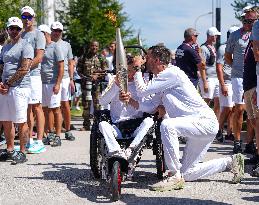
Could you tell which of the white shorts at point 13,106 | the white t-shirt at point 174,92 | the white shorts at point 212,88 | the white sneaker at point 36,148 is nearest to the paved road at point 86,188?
the white shorts at point 13,106

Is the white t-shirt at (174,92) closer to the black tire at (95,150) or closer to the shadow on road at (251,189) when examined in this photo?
the black tire at (95,150)

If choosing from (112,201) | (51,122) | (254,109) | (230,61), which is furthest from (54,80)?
(112,201)

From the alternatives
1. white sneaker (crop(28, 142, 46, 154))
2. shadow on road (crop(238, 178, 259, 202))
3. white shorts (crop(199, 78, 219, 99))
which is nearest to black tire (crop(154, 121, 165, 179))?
shadow on road (crop(238, 178, 259, 202))

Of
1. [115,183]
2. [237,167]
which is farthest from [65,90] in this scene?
[115,183]

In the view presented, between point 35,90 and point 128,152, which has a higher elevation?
point 35,90

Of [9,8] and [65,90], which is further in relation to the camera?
[9,8]

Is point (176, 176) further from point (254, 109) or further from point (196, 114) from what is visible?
point (254, 109)

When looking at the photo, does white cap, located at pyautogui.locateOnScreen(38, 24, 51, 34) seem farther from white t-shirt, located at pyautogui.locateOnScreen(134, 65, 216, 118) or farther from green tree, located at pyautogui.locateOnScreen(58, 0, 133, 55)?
green tree, located at pyautogui.locateOnScreen(58, 0, 133, 55)

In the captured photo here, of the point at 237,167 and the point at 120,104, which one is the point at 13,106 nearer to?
the point at 120,104

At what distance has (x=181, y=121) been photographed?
6.89 metres

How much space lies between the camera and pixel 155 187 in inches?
263

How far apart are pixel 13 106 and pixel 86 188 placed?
2.56 metres

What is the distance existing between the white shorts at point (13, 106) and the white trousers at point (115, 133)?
2.47 m

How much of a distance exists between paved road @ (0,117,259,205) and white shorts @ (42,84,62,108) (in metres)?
2.34
